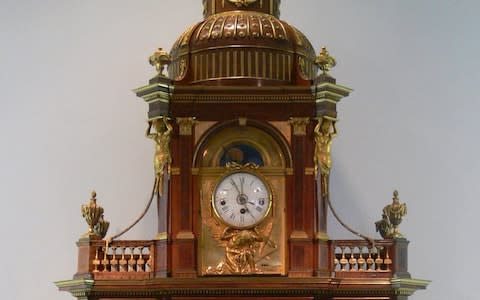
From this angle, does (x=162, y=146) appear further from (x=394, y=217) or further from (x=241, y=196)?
(x=394, y=217)

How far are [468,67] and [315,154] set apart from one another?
3036 mm

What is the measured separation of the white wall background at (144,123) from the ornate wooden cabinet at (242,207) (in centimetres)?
199

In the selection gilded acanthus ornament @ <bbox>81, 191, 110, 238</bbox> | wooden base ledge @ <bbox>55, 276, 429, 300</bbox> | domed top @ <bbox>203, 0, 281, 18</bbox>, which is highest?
domed top @ <bbox>203, 0, 281, 18</bbox>

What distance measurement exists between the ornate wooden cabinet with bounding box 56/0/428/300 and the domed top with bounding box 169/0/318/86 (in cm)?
10

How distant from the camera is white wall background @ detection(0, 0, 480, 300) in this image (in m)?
15.6

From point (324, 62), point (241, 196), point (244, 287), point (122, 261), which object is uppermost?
point (324, 62)

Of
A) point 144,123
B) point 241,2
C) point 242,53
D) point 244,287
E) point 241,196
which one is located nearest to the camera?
point 244,287

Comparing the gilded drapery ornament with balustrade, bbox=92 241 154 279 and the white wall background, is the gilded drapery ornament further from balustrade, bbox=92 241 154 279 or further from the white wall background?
the white wall background

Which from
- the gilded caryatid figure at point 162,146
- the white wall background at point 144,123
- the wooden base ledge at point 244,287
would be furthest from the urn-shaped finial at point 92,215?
the white wall background at point 144,123

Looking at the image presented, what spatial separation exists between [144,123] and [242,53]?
7.84 ft

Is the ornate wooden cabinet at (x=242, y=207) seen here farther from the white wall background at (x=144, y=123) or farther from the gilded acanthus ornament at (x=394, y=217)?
the white wall background at (x=144, y=123)

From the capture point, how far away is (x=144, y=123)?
1581cm

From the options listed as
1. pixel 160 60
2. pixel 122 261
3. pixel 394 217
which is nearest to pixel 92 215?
pixel 122 261

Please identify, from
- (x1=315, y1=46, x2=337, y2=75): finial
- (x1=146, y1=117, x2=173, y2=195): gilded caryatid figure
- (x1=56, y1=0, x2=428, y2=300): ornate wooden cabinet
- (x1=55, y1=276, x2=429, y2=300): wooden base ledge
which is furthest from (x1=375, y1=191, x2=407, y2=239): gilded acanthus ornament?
(x1=146, y1=117, x2=173, y2=195): gilded caryatid figure
